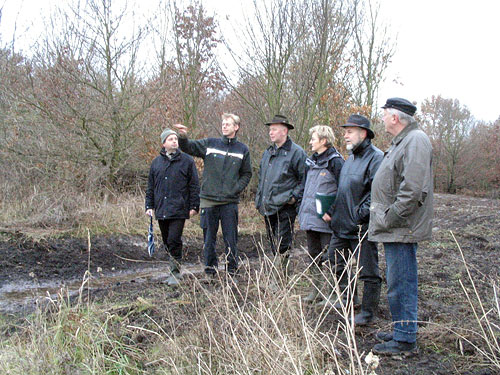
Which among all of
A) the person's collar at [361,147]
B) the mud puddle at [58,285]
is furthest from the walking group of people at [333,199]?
the mud puddle at [58,285]

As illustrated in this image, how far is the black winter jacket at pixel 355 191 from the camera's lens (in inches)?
167

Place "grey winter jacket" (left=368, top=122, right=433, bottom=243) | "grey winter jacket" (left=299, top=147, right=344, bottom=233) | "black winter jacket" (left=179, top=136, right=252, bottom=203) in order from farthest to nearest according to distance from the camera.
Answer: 1. "black winter jacket" (left=179, top=136, right=252, bottom=203)
2. "grey winter jacket" (left=299, top=147, right=344, bottom=233)
3. "grey winter jacket" (left=368, top=122, right=433, bottom=243)

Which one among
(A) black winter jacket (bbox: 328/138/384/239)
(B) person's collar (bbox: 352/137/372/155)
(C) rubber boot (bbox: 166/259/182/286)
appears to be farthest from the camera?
(C) rubber boot (bbox: 166/259/182/286)

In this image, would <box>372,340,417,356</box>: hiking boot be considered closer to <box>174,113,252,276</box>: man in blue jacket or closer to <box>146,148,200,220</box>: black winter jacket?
<box>174,113,252,276</box>: man in blue jacket

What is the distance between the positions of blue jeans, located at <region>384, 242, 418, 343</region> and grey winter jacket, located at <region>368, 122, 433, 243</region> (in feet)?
0.38

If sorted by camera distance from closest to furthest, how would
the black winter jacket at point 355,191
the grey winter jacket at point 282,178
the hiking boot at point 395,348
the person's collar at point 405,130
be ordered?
the hiking boot at point 395,348, the person's collar at point 405,130, the black winter jacket at point 355,191, the grey winter jacket at point 282,178

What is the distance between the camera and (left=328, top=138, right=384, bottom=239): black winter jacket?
423cm

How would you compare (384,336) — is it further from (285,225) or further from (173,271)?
(173,271)

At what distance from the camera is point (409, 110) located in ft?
11.6

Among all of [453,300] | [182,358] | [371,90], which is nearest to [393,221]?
[182,358]

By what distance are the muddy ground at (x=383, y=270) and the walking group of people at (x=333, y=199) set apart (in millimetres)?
283

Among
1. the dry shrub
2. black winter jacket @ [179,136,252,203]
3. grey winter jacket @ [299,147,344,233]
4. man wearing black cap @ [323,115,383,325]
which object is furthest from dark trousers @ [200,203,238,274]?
the dry shrub

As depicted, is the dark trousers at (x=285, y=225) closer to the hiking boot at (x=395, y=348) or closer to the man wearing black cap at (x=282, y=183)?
the man wearing black cap at (x=282, y=183)

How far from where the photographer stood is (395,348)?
342 cm
